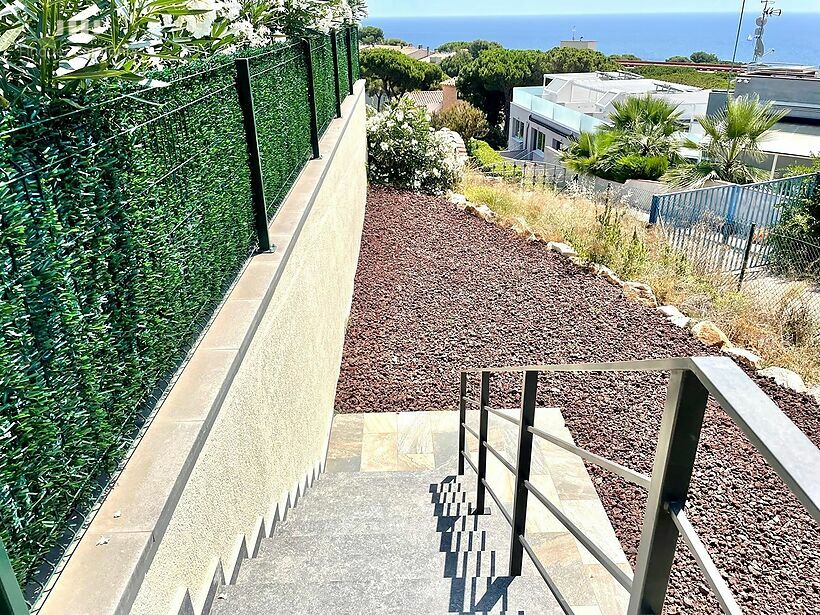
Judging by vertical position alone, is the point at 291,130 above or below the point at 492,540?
above

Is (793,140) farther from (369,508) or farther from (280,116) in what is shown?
(369,508)

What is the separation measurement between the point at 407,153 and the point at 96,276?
33.6 ft

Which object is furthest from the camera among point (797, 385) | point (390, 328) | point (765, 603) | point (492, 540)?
point (390, 328)

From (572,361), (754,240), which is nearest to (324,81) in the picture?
(572,361)

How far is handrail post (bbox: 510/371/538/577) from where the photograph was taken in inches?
90.5

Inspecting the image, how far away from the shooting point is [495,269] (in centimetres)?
813

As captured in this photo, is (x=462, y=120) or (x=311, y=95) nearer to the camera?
(x=311, y=95)

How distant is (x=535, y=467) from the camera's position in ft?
14.8

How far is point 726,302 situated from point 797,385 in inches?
82.8

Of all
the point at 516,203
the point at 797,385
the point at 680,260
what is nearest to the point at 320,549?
the point at 797,385

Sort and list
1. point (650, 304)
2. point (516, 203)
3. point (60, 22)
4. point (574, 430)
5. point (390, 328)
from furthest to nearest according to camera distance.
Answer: point (516, 203) → point (650, 304) → point (390, 328) → point (574, 430) → point (60, 22)

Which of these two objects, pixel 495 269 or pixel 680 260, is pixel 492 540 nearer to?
pixel 495 269

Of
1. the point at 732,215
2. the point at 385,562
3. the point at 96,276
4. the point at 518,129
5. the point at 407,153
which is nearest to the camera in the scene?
the point at 96,276

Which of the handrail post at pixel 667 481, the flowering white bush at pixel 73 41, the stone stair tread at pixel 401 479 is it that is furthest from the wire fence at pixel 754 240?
the flowering white bush at pixel 73 41
